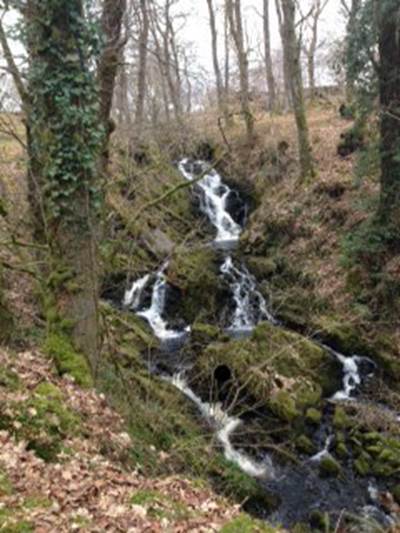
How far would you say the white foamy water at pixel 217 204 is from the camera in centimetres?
1920

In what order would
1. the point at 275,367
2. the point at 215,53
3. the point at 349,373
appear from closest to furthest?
1. the point at 275,367
2. the point at 349,373
3. the point at 215,53

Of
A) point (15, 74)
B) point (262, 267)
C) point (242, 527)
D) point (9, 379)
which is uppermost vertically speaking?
point (15, 74)

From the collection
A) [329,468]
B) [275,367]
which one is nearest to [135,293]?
[275,367]

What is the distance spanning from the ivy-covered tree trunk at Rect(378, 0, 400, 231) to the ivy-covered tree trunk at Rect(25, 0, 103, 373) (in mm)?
8169

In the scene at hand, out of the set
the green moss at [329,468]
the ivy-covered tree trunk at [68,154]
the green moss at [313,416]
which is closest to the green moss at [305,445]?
the green moss at [329,468]

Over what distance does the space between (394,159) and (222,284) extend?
5.69 metres

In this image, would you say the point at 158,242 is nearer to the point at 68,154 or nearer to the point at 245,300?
the point at 245,300

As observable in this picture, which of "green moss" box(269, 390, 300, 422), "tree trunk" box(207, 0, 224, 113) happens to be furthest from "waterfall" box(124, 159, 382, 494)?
"tree trunk" box(207, 0, 224, 113)

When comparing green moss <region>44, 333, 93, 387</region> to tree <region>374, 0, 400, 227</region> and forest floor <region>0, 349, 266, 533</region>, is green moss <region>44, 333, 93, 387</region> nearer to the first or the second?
forest floor <region>0, 349, 266, 533</region>

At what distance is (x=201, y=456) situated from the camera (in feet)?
23.2

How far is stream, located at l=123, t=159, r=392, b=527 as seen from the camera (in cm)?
802

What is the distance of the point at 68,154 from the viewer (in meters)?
6.24

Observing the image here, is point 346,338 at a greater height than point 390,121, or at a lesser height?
lesser

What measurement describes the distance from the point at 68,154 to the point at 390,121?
29.6ft
